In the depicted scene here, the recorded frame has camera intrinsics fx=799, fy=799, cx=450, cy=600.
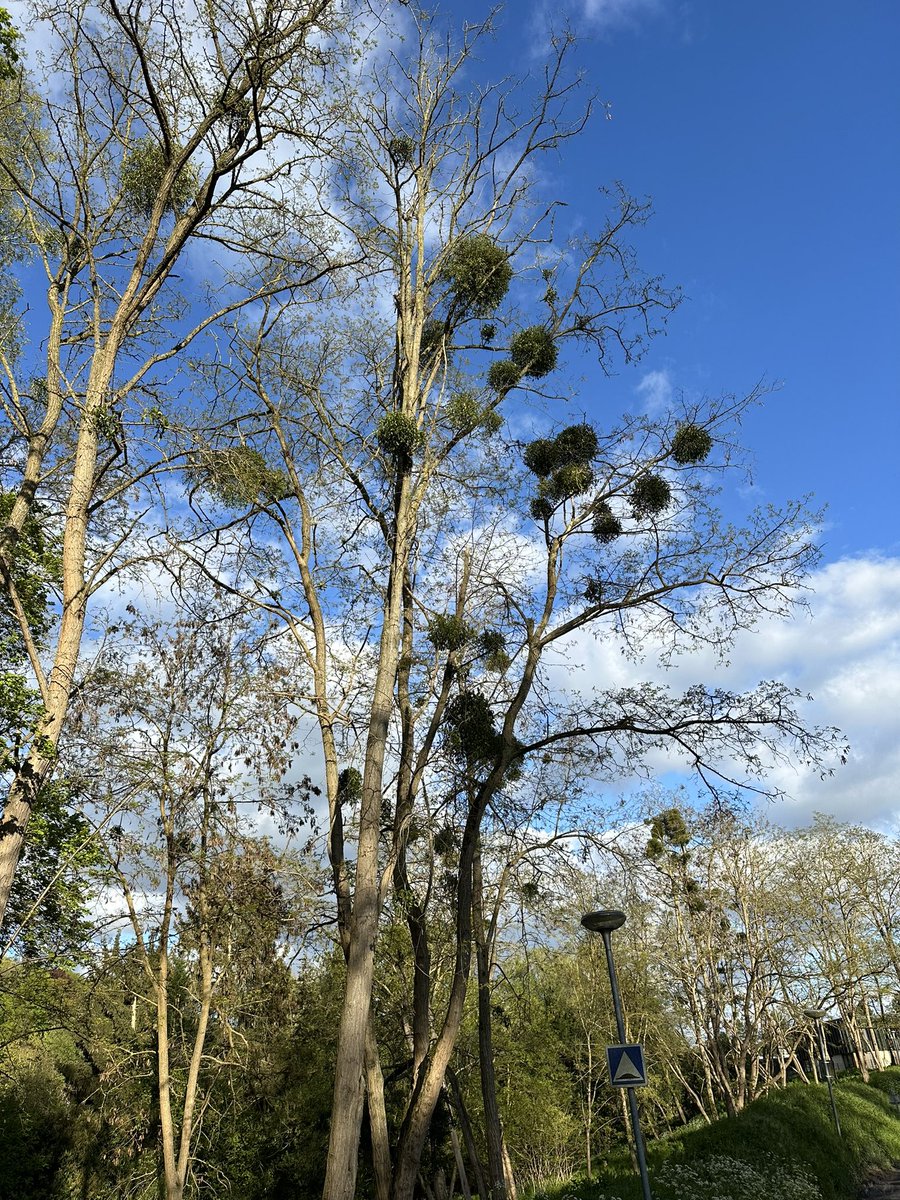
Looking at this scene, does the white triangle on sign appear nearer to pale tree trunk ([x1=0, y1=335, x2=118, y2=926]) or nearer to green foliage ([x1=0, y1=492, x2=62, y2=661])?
pale tree trunk ([x1=0, y1=335, x2=118, y2=926])

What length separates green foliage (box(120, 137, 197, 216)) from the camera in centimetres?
902

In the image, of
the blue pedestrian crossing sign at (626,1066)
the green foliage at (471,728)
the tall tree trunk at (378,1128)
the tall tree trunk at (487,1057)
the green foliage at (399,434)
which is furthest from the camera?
the green foliage at (471,728)

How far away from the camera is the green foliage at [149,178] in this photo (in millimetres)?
9025

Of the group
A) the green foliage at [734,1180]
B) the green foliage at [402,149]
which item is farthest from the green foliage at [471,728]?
the green foliage at [402,149]

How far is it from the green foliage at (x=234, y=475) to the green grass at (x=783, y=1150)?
33.9 feet

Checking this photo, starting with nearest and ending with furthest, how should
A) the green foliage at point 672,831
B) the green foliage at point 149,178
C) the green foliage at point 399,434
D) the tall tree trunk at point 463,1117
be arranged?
the green foliage at point 149,178
the green foliage at point 399,434
the tall tree trunk at point 463,1117
the green foliage at point 672,831

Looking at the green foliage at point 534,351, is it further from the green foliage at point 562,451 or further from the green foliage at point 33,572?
the green foliage at point 33,572

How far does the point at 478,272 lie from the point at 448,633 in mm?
5040

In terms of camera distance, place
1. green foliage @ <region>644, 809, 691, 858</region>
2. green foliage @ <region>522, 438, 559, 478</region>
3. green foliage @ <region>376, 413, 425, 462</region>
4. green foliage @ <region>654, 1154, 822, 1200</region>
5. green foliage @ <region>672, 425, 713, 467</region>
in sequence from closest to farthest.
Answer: green foliage @ <region>376, 413, 425, 462</region>, green foliage @ <region>672, 425, 713, 467</region>, green foliage @ <region>654, 1154, 822, 1200</region>, green foliage @ <region>522, 438, 559, 478</region>, green foliage @ <region>644, 809, 691, 858</region>

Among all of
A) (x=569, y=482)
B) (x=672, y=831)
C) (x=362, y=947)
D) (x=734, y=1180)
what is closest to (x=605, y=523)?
(x=569, y=482)

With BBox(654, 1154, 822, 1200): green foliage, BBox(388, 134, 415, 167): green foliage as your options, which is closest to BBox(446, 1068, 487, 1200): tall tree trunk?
BBox(654, 1154, 822, 1200): green foliage

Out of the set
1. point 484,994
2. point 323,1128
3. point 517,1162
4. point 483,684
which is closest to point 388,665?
point 483,684

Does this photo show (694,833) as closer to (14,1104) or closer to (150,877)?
(150,877)

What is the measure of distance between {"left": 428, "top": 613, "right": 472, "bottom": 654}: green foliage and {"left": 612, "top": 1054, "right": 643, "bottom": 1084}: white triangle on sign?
16.4 ft
